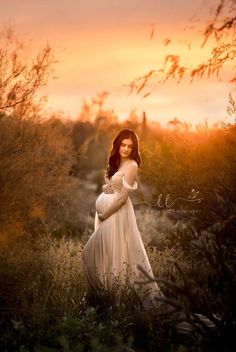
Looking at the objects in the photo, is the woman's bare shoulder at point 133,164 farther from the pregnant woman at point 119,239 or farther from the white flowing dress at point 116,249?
the white flowing dress at point 116,249

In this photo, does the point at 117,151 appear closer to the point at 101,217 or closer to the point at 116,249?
the point at 101,217

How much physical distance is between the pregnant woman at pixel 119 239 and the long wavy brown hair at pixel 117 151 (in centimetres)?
1

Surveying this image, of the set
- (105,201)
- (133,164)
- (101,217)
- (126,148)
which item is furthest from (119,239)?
(126,148)

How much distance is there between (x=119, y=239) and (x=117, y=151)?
3.93 feet

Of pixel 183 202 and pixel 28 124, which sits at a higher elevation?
pixel 28 124

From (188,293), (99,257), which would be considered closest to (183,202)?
(99,257)

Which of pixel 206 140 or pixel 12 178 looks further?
pixel 206 140

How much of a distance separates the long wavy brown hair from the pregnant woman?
13 millimetres

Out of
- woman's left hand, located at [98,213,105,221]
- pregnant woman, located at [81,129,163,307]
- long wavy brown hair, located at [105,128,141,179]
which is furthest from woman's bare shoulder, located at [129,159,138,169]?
woman's left hand, located at [98,213,105,221]

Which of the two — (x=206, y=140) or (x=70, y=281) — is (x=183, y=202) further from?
(x=70, y=281)

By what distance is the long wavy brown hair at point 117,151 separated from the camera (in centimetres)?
763

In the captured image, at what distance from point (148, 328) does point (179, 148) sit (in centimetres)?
513

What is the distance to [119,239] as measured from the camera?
24.3 ft

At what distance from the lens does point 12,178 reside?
8000 millimetres
